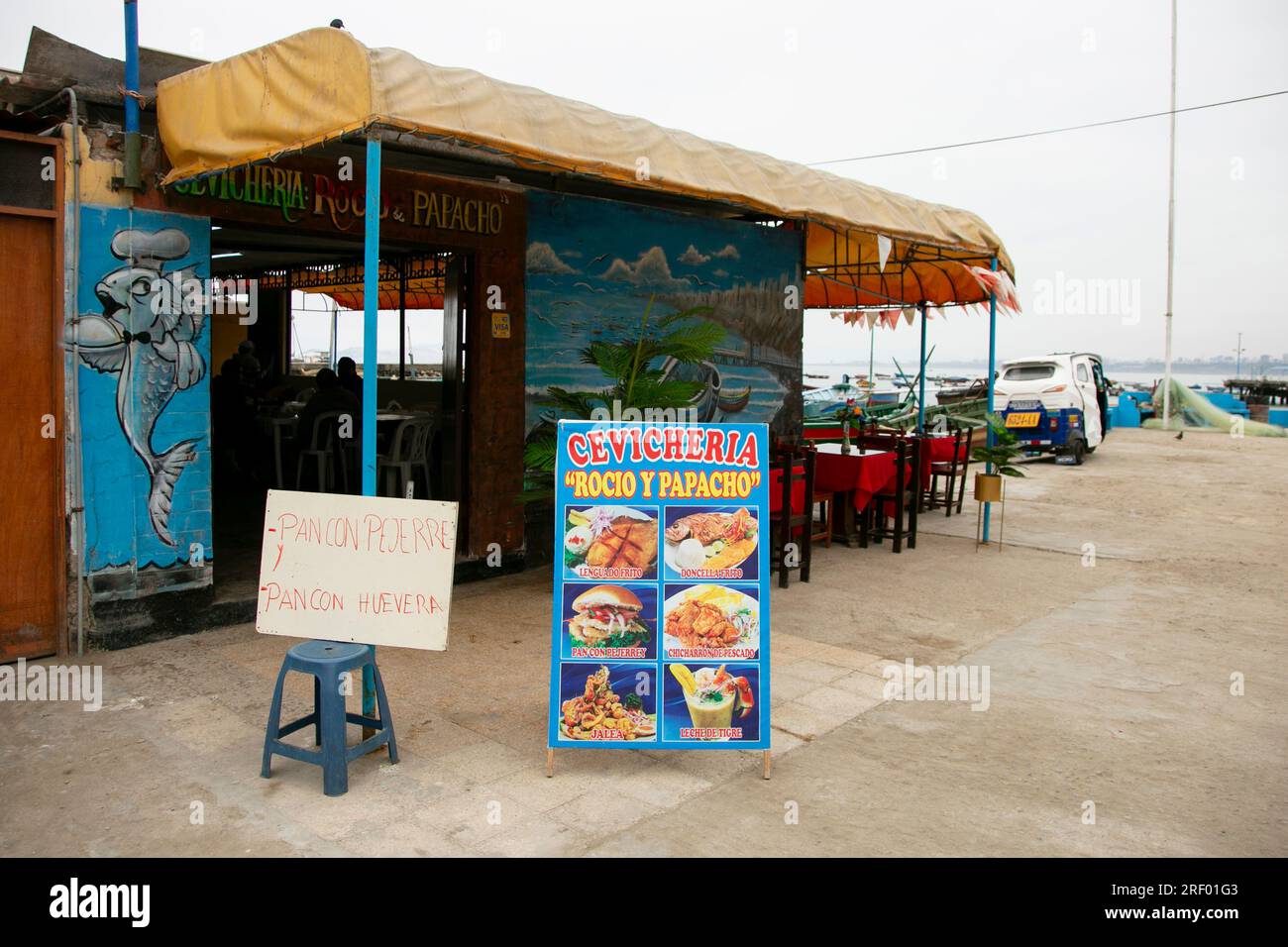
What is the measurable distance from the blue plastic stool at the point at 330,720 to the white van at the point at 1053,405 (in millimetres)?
17534

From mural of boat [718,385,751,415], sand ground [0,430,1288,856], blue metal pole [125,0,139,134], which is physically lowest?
sand ground [0,430,1288,856]

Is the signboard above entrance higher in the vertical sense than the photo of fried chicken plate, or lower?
higher

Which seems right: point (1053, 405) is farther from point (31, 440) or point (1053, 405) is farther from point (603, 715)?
point (31, 440)

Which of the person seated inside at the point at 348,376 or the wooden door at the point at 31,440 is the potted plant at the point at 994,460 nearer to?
the person seated inside at the point at 348,376

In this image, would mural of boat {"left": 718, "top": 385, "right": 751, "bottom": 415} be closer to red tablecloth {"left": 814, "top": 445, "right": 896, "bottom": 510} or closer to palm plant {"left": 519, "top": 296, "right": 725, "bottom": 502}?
red tablecloth {"left": 814, "top": 445, "right": 896, "bottom": 510}

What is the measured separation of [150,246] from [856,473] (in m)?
6.56

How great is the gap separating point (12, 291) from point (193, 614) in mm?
2283

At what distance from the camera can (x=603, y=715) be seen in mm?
4449

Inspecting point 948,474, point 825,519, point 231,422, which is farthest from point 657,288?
point 231,422

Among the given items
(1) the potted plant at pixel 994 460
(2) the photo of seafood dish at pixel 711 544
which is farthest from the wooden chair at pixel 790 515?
(2) the photo of seafood dish at pixel 711 544

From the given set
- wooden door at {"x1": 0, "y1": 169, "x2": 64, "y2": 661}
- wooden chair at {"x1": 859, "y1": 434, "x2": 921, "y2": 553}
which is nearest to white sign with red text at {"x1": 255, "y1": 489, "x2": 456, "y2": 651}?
wooden door at {"x1": 0, "y1": 169, "x2": 64, "y2": 661}

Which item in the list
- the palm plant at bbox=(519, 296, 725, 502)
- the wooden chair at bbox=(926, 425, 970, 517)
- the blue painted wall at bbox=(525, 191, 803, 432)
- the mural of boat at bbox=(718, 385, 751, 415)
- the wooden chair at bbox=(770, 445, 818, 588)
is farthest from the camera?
the wooden chair at bbox=(926, 425, 970, 517)

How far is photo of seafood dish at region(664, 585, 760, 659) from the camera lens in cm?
449
